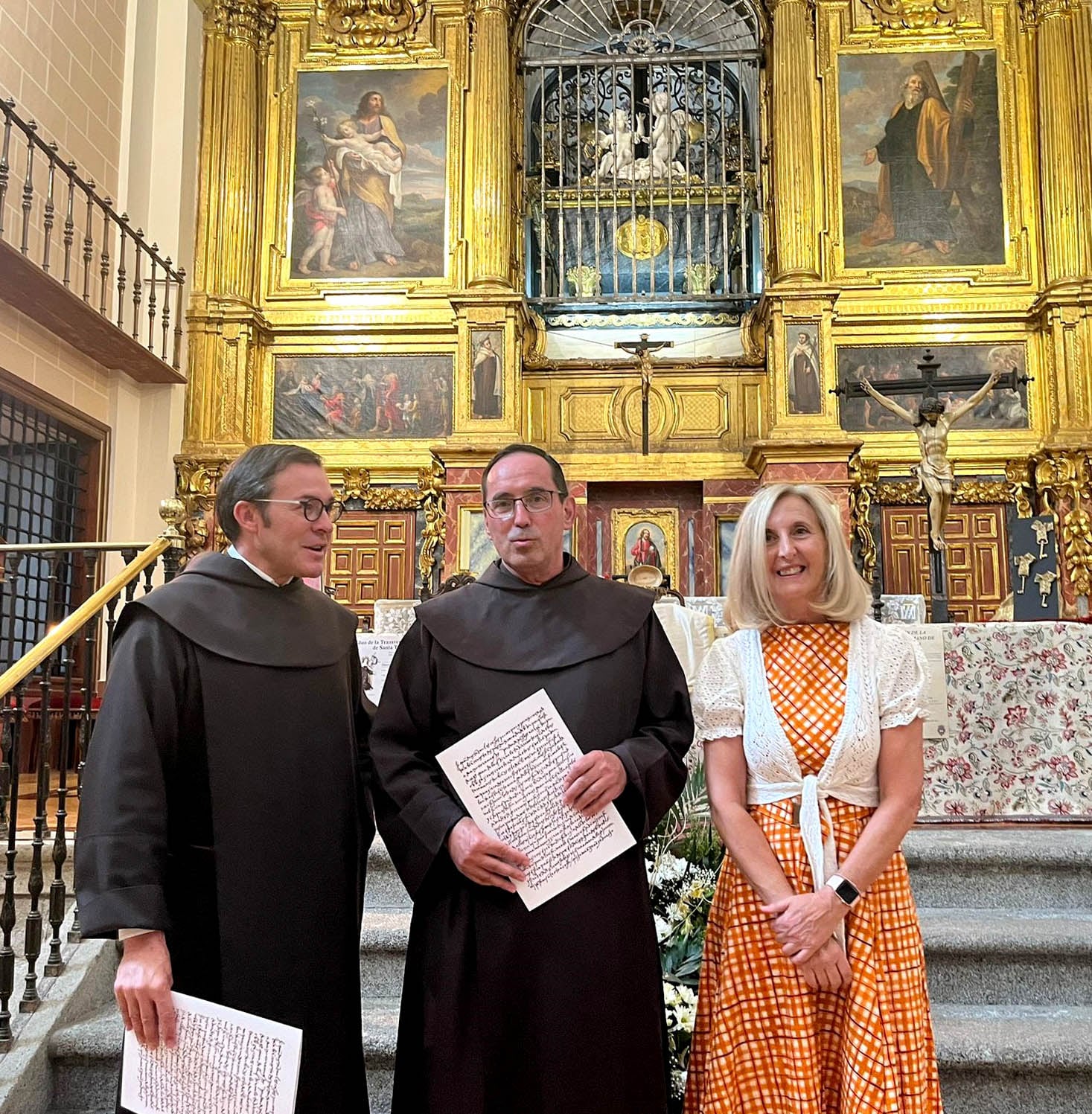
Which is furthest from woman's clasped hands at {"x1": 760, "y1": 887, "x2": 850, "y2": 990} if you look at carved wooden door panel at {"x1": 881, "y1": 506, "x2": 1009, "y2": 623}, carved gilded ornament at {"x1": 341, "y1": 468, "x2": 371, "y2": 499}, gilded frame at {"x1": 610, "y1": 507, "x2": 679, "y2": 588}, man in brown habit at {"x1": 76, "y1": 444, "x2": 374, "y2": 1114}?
carved gilded ornament at {"x1": 341, "y1": 468, "x2": 371, "y2": 499}

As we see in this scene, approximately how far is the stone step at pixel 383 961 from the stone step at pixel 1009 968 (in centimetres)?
161

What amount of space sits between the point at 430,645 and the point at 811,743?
0.79 metres

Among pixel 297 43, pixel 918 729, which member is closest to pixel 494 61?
pixel 297 43

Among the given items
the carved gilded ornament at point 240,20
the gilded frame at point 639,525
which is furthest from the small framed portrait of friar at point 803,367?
the carved gilded ornament at point 240,20

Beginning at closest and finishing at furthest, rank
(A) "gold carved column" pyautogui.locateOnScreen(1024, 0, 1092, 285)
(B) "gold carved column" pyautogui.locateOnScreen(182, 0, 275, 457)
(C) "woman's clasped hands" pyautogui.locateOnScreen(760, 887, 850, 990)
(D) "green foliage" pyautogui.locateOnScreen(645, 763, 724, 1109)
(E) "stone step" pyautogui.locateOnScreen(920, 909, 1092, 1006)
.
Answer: (C) "woman's clasped hands" pyautogui.locateOnScreen(760, 887, 850, 990)
(D) "green foliage" pyautogui.locateOnScreen(645, 763, 724, 1109)
(E) "stone step" pyautogui.locateOnScreen(920, 909, 1092, 1006)
(A) "gold carved column" pyautogui.locateOnScreen(1024, 0, 1092, 285)
(B) "gold carved column" pyautogui.locateOnScreen(182, 0, 275, 457)

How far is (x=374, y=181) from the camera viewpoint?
9.79 m

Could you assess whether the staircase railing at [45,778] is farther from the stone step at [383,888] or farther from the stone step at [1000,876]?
the stone step at [1000,876]

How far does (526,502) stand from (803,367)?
734 centimetres

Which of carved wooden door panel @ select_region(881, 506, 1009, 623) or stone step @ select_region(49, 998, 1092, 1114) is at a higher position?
carved wooden door panel @ select_region(881, 506, 1009, 623)

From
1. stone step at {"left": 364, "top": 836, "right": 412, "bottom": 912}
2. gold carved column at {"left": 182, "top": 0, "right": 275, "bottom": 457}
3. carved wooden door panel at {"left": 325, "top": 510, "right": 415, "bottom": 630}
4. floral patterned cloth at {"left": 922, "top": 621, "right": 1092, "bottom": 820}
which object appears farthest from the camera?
gold carved column at {"left": 182, "top": 0, "right": 275, "bottom": 457}

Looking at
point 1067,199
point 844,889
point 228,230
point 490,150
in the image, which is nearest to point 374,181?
point 490,150

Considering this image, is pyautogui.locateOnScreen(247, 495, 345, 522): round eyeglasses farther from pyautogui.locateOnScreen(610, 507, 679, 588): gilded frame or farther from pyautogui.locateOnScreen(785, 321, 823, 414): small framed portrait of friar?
pyautogui.locateOnScreen(785, 321, 823, 414): small framed portrait of friar

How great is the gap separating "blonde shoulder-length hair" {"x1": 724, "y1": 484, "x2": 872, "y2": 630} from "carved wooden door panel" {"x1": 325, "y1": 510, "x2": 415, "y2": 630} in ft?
23.4

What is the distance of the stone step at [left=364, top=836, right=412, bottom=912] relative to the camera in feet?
12.6
